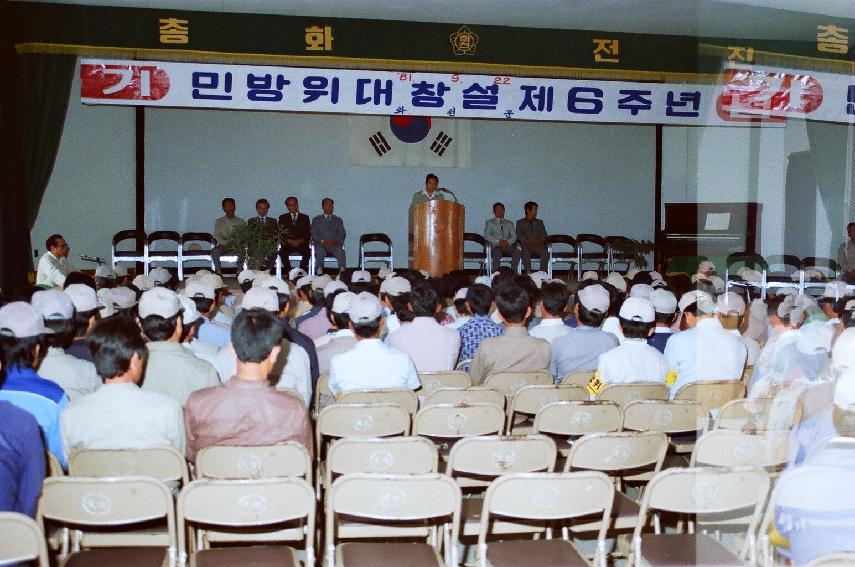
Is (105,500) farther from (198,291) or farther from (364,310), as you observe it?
(198,291)

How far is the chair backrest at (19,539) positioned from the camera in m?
2.24

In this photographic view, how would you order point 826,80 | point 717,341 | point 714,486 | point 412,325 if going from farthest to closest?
point 826,80
point 412,325
point 717,341
point 714,486

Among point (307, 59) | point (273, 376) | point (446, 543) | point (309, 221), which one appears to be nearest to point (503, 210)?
point (309, 221)

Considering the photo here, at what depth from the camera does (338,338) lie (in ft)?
15.6

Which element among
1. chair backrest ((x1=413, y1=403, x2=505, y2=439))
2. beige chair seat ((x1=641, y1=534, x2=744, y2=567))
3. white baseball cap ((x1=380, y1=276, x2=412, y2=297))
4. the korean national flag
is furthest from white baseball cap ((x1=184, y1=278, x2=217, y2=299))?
the korean national flag

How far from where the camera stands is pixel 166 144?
41.6 ft

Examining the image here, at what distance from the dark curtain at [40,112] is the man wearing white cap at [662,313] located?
818 cm

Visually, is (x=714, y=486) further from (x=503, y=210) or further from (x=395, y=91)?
(x=503, y=210)

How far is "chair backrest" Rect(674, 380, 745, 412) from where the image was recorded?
3906 millimetres

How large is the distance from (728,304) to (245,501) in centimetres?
327

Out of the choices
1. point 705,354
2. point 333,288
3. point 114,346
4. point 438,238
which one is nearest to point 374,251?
point 438,238

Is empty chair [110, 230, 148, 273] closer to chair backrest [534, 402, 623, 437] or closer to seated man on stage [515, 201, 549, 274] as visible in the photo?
seated man on stage [515, 201, 549, 274]

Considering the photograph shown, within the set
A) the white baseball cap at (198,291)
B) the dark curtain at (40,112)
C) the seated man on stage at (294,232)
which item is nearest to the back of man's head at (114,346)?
the white baseball cap at (198,291)

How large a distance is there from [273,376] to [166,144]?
941cm
